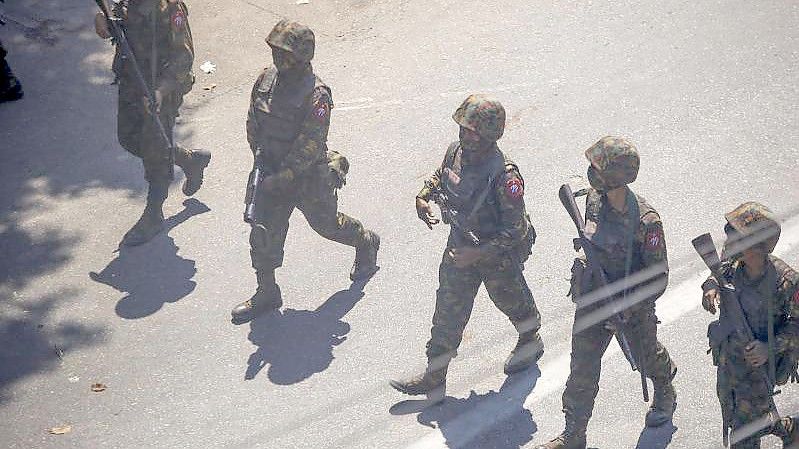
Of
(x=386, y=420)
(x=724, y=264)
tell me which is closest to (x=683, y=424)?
(x=724, y=264)

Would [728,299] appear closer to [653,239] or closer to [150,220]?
[653,239]

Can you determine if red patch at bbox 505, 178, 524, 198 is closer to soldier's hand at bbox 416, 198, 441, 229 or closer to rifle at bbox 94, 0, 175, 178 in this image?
soldier's hand at bbox 416, 198, 441, 229

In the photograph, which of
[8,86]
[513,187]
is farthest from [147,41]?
[513,187]

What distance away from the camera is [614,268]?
5797 millimetres

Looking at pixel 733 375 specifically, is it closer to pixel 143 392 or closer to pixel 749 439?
pixel 749 439

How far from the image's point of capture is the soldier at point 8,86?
10352 millimetres

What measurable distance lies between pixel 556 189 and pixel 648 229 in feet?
10.6

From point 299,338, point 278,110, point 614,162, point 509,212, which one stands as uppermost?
point 278,110

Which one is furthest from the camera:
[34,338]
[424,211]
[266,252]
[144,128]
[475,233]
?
[144,128]

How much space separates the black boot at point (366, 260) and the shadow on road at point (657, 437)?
2627mm

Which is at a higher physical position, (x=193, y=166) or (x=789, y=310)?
(x=193, y=166)

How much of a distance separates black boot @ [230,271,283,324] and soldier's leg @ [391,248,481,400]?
1.41 metres

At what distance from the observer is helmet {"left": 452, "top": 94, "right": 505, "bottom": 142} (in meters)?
6.07

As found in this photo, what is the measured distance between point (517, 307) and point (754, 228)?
1.90 metres
